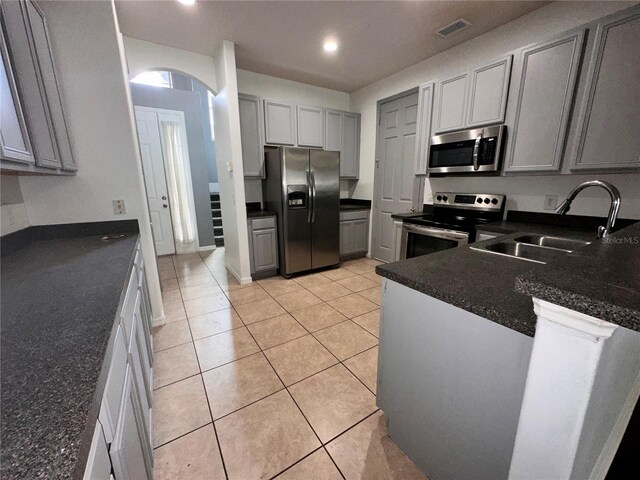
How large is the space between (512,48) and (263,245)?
3.28 metres

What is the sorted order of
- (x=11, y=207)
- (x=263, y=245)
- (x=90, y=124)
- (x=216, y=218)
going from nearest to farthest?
(x=11, y=207) → (x=90, y=124) → (x=263, y=245) → (x=216, y=218)

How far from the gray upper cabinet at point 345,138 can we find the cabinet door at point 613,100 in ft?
8.97

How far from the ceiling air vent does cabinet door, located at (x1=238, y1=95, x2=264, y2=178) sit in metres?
2.11

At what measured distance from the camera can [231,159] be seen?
2910 mm

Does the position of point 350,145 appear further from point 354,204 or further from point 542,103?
point 542,103

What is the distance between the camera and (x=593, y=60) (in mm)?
1749

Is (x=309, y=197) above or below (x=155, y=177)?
below

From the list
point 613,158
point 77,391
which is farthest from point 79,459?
point 613,158

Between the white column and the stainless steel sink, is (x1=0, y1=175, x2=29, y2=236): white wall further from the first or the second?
the stainless steel sink

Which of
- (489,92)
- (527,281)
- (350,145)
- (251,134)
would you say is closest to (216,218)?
(251,134)

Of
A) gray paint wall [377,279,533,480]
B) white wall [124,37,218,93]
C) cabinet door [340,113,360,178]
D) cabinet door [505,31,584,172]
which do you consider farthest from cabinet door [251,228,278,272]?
cabinet door [505,31,584,172]

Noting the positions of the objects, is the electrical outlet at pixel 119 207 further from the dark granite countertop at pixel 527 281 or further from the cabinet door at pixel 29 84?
the dark granite countertop at pixel 527 281

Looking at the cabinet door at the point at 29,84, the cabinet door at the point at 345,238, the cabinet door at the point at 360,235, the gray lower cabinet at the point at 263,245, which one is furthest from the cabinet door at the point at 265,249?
the cabinet door at the point at 29,84

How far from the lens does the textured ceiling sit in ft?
7.06
